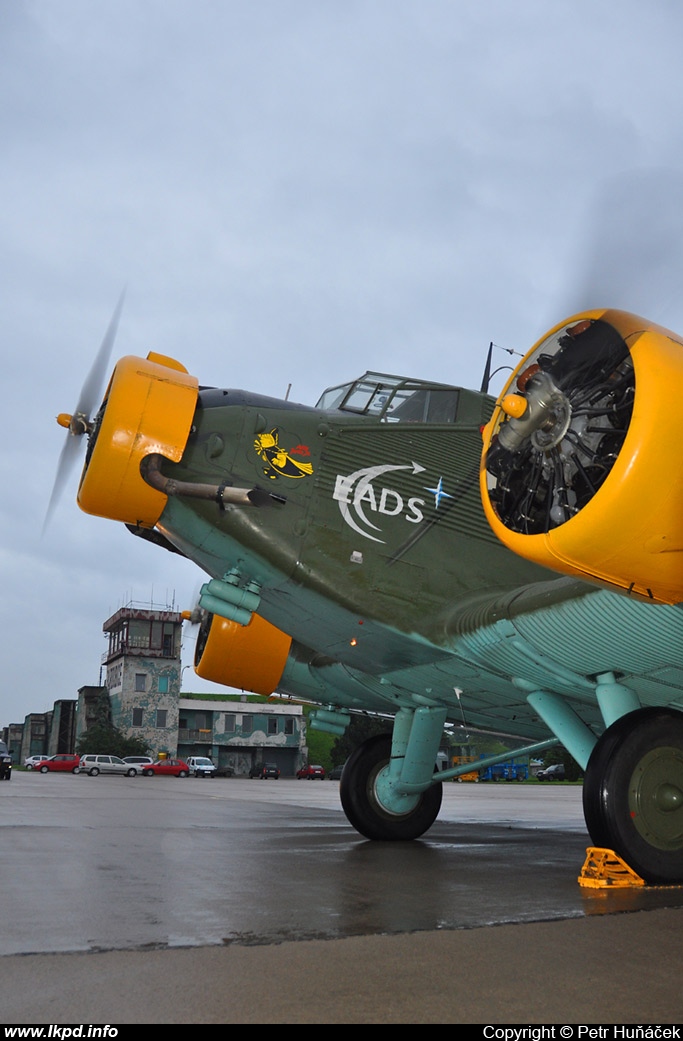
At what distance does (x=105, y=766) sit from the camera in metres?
57.6

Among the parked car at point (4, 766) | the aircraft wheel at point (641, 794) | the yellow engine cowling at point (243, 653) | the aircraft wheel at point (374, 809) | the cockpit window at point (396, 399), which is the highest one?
the cockpit window at point (396, 399)

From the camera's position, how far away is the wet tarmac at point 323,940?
3029mm

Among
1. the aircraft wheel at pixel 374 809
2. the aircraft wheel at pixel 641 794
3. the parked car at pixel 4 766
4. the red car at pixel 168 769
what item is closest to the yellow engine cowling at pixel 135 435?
the aircraft wheel at pixel 641 794

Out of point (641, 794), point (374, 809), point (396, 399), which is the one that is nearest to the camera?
point (641, 794)

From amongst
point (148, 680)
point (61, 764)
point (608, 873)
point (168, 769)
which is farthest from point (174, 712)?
point (608, 873)

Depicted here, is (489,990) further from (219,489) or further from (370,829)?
(370,829)

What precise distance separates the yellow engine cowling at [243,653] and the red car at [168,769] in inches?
1876

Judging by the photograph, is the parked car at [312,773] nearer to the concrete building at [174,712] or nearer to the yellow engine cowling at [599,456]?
the concrete building at [174,712]

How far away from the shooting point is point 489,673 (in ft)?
27.5

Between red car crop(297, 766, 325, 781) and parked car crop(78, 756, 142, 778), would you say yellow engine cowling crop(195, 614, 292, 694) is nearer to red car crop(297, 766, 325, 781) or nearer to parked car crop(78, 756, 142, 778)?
parked car crop(78, 756, 142, 778)

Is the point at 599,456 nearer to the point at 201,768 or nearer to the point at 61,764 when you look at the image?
the point at 201,768

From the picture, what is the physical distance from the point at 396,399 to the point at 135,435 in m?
3.23

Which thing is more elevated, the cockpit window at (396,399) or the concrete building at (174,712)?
the cockpit window at (396,399)
